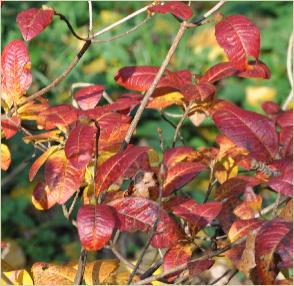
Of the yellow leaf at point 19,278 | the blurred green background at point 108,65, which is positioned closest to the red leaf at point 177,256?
the yellow leaf at point 19,278

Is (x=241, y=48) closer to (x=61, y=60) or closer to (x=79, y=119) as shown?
(x=79, y=119)

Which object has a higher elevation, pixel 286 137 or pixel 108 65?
pixel 286 137

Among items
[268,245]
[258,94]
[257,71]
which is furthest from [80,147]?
[258,94]

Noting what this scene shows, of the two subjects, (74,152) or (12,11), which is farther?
(12,11)

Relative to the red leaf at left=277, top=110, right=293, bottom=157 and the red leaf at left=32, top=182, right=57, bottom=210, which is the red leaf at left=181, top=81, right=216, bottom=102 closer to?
the red leaf at left=277, top=110, right=293, bottom=157

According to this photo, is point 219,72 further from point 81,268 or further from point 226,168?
point 81,268

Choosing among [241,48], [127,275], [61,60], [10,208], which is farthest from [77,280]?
[61,60]

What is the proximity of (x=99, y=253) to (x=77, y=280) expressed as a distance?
1.72 metres

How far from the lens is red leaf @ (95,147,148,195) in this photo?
1.40m

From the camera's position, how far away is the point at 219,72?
185cm

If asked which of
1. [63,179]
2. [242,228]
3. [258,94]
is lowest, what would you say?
[258,94]

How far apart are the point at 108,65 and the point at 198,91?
2.95 meters

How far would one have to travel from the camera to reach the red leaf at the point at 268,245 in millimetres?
1307

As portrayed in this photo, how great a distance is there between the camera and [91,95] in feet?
6.00
